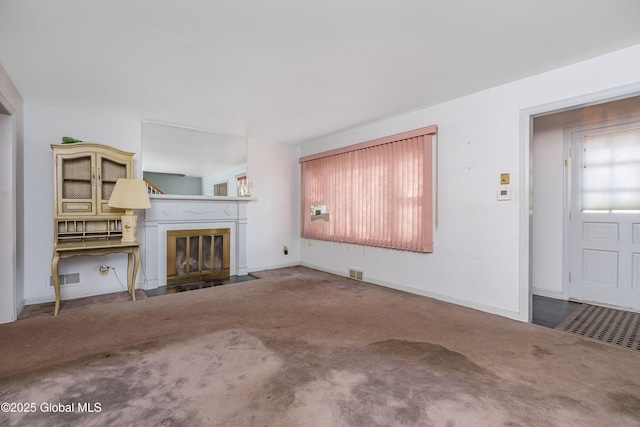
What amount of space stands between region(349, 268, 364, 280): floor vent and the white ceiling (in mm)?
2507

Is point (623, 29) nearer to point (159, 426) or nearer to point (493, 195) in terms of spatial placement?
point (493, 195)

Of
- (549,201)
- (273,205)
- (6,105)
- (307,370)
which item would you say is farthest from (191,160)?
(549,201)

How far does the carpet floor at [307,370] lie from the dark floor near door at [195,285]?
33.6 inches

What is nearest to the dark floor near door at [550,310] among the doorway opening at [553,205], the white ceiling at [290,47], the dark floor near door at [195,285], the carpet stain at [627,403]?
the doorway opening at [553,205]

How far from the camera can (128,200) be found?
3607 millimetres

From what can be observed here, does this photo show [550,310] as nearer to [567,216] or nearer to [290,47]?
[567,216]

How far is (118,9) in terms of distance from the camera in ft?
6.22

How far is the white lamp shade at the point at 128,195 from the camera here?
3.57m

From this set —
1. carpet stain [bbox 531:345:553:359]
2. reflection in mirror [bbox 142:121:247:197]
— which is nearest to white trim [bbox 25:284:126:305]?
reflection in mirror [bbox 142:121:247:197]

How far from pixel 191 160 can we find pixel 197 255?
59.6 inches

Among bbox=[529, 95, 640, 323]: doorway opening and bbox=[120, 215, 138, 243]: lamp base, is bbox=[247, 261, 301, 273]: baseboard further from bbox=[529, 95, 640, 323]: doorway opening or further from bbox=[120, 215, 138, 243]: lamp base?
bbox=[529, 95, 640, 323]: doorway opening

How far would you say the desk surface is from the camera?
3.22 metres

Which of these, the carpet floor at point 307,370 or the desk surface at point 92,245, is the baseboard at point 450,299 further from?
the desk surface at point 92,245

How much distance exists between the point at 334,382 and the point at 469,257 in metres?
2.28
